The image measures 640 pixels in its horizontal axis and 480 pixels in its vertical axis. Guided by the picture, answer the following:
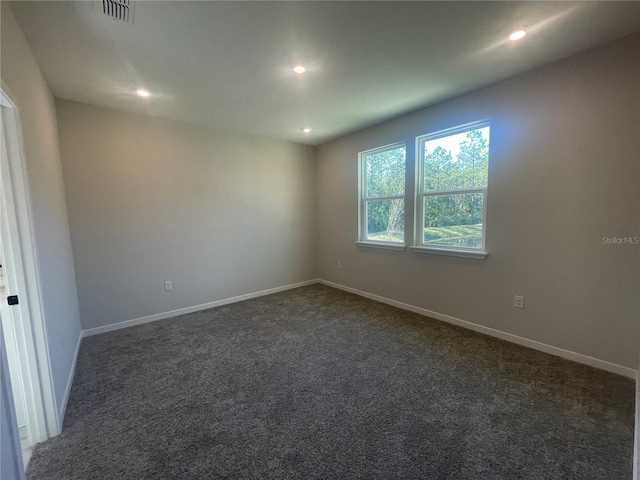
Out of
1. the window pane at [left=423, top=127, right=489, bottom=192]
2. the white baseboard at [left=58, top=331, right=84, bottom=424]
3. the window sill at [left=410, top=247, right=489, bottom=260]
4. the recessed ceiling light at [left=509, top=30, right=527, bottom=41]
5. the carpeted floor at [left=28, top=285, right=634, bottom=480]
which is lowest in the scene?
the carpeted floor at [left=28, top=285, right=634, bottom=480]

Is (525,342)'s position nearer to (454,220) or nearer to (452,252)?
(452,252)

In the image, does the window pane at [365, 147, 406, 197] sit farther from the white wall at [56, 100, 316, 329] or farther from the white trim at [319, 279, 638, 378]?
the white trim at [319, 279, 638, 378]

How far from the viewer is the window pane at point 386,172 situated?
3699 mm

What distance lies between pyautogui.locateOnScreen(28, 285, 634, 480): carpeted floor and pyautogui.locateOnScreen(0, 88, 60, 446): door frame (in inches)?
7.6

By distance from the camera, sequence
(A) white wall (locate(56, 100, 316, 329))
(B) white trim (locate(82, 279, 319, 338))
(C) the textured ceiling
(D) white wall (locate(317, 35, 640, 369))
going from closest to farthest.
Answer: (C) the textured ceiling → (D) white wall (locate(317, 35, 640, 369)) → (A) white wall (locate(56, 100, 316, 329)) → (B) white trim (locate(82, 279, 319, 338))

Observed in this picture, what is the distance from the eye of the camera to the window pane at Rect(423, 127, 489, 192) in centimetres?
287

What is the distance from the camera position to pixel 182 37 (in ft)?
6.11

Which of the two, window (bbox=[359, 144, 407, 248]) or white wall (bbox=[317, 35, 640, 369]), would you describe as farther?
window (bbox=[359, 144, 407, 248])

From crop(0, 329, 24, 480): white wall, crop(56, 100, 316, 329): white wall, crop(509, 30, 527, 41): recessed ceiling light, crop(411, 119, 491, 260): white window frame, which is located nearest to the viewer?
crop(0, 329, 24, 480): white wall

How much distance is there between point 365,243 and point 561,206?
2.31 meters

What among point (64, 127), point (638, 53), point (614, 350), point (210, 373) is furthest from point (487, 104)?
point (64, 127)

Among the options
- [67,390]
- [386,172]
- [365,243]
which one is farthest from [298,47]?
[67,390]

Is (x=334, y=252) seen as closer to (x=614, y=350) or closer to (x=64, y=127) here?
(x=614, y=350)

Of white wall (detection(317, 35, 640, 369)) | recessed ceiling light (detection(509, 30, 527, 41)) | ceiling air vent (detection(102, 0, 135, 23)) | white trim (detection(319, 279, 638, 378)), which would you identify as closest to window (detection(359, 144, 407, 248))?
white wall (detection(317, 35, 640, 369))
